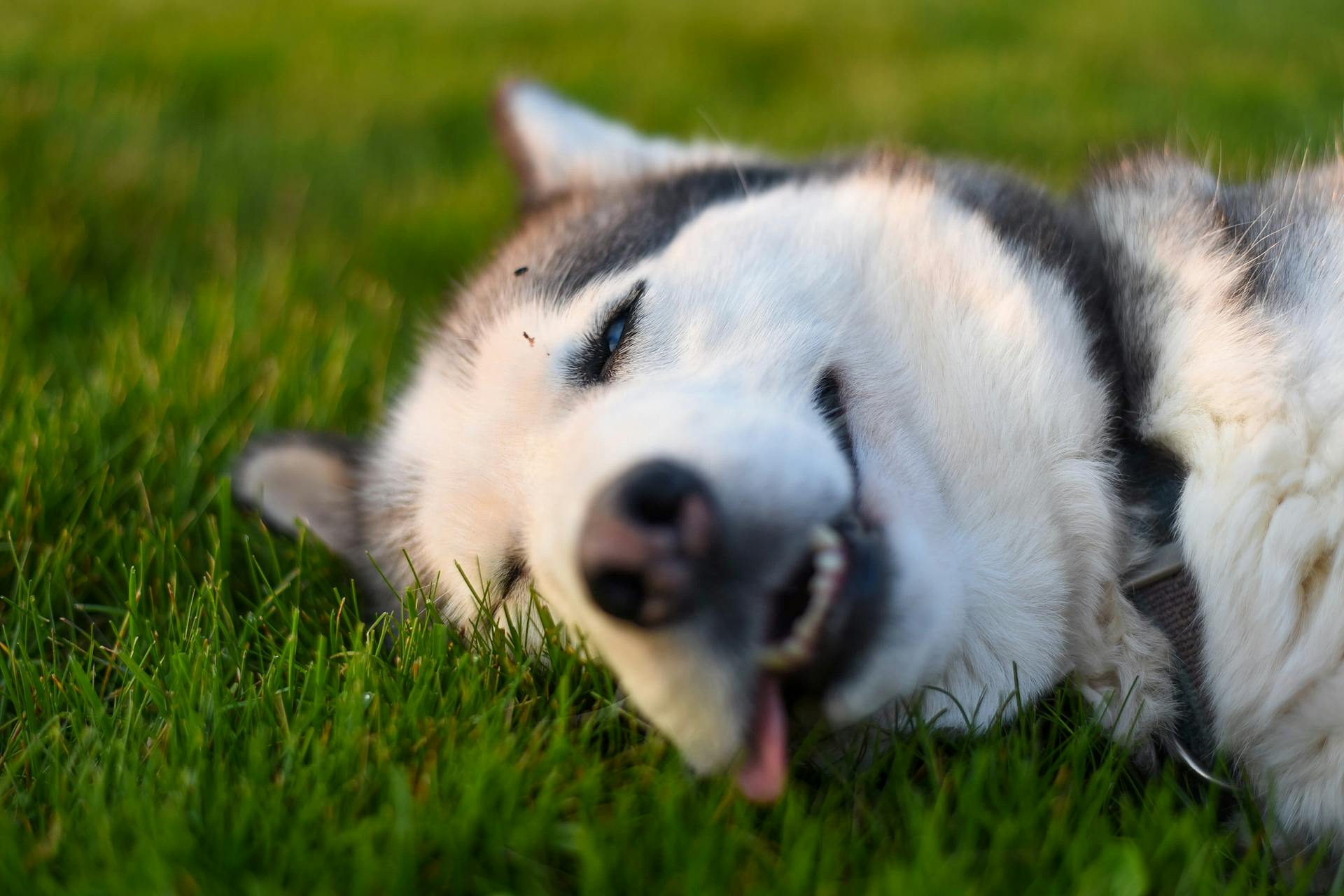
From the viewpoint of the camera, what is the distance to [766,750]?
61.7 inches

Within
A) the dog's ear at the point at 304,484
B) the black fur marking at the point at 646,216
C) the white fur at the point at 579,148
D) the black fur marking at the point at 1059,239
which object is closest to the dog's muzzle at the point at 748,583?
the black fur marking at the point at 1059,239

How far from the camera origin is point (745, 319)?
6.68 feet

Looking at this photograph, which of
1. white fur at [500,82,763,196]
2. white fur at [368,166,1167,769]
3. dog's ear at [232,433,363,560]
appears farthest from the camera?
white fur at [500,82,763,196]

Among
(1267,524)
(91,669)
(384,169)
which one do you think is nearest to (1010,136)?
(384,169)

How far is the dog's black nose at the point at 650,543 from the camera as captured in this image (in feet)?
4.85

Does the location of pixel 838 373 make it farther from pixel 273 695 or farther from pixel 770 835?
pixel 273 695

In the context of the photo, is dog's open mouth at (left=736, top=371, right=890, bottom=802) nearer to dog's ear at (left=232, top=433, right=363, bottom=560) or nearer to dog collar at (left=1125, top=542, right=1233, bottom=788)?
dog collar at (left=1125, top=542, right=1233, bottom=788)

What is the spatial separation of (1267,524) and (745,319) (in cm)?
99

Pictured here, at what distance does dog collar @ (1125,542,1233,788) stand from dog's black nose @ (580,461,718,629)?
88 cm

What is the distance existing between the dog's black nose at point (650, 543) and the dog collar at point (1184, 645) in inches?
34.8

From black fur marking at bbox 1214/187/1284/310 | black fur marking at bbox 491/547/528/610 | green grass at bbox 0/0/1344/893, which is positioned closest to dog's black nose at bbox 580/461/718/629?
green grass at bbox 0/0/1344/893

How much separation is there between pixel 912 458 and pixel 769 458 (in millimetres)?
432

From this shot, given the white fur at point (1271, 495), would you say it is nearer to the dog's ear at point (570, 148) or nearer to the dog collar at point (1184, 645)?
the dog collar at point (1184, 645)

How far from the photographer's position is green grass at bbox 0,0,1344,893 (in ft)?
4.95
